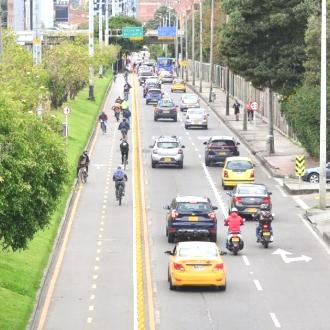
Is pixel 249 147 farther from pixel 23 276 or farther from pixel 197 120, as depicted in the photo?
pixel 23 276

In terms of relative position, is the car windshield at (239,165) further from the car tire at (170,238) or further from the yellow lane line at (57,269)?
the car tire at (170,238)

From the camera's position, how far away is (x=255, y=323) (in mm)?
28703

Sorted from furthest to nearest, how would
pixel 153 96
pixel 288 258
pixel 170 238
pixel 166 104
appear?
pixel 153 96
pixel 166 104
pixel 170 238
pixel 288 258

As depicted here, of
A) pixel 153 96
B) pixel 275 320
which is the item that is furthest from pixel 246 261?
pixel 153 96

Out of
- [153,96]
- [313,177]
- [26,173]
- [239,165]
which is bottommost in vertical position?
[313,177]

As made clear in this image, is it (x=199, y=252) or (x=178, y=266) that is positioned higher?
(x=199, y=252)

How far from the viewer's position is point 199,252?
32.2 meters

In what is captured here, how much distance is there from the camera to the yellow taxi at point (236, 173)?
54.5m

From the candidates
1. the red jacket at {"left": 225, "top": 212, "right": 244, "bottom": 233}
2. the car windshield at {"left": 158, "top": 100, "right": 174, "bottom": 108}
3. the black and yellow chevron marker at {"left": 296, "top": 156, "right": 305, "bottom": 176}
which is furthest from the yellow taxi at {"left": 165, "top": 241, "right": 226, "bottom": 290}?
the car windshield at {"left": 158, "top": 100, "right": 174, "bottom": 108}

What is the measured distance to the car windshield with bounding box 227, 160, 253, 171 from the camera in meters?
54.9

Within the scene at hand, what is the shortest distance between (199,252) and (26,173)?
7.34 m

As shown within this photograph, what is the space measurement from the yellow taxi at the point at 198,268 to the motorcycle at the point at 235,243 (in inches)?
238

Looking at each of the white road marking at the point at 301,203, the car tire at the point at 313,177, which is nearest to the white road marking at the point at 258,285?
the white road marking at the point at 301,203

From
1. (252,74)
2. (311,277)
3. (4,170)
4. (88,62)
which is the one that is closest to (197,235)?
(311,277)
